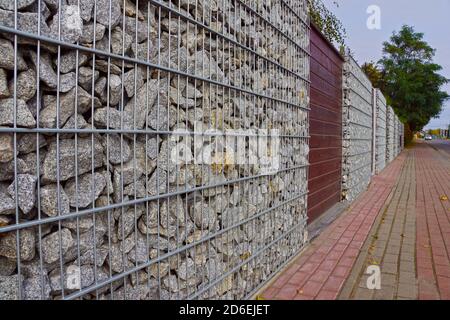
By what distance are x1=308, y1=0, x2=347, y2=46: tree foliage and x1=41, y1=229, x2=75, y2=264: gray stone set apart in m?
6.49

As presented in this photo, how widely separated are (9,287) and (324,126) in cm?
445

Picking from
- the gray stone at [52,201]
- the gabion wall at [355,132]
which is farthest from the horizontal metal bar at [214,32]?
the gabion wall at [355,132]

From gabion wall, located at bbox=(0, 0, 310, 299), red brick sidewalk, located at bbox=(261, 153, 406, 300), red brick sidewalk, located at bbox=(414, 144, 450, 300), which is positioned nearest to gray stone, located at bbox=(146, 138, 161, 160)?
gabion wall, located at bbox=(0, 0, 310, 299)

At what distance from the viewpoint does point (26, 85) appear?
4.04ft

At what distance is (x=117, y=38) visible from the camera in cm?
154

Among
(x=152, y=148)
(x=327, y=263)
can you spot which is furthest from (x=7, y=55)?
(x=327, y=263)

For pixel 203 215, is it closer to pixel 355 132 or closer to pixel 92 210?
pixel 92 210

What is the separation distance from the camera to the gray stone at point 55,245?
1298 millimetres

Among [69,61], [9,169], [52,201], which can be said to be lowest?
[52,201]

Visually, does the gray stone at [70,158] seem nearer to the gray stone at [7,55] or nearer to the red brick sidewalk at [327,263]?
the gray stone at [7,55]

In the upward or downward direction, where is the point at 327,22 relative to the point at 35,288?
upward

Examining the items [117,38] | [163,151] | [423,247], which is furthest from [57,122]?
[423,247]

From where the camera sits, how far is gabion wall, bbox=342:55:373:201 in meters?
6.28

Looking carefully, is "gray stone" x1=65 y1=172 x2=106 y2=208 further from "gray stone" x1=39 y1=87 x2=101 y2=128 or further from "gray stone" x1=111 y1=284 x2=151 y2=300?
"gray stone" x1=111 y1=284 x2=151 y2=300
